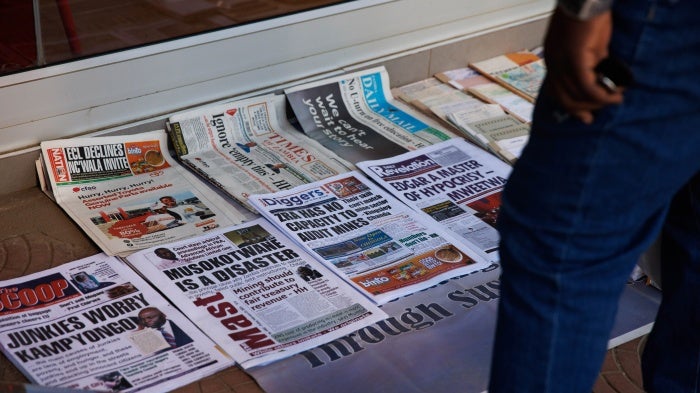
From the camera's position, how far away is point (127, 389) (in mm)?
1358

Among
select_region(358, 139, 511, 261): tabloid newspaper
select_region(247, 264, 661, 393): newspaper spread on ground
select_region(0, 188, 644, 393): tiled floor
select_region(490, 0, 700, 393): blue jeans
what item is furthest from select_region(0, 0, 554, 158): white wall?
select_region(490, 0, 700, 393): blue jeans

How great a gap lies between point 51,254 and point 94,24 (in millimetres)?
549

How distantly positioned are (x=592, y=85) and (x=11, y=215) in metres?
1.36

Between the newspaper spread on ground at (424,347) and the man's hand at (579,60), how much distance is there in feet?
2.25

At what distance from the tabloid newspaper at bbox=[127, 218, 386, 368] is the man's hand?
762 millimetres

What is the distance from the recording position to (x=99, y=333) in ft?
4.85

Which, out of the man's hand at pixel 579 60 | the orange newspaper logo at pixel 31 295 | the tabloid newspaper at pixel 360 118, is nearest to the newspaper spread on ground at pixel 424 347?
the orange newspaper logo at pixel 31 295

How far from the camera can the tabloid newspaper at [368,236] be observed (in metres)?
1.66

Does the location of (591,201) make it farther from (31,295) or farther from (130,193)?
(130,193)

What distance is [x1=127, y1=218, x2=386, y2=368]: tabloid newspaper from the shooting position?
148 cm

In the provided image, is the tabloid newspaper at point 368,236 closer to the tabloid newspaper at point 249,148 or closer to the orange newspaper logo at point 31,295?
the tabloid newspaper at point 249,148

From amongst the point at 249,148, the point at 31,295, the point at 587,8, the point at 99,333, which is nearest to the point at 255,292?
the point at 99,333

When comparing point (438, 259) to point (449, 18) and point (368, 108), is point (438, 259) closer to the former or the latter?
point (368, 108)

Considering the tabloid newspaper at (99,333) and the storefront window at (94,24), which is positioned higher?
the storefront window at (94,24)
